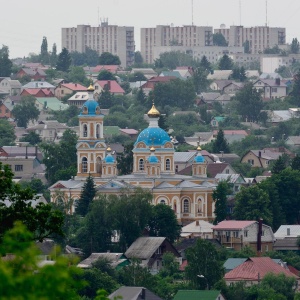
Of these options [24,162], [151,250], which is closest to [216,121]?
[24,162]

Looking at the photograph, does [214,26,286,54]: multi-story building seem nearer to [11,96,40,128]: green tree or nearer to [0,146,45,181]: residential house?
[11,96,40,128]: green tree

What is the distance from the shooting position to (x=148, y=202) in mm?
48000

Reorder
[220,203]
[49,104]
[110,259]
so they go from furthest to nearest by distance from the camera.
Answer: [49,104] < [220,203] < [110,259]

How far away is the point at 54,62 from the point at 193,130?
3511cm

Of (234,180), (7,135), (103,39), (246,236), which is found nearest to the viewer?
(246,236)

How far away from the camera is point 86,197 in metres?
51.8

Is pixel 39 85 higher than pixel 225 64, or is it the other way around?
pixel 225 64

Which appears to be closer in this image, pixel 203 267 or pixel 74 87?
pixel 203 267

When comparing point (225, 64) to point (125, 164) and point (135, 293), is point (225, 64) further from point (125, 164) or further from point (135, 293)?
point (135, 293)

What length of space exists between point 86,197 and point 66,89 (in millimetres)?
47599

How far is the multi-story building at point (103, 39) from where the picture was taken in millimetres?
138750

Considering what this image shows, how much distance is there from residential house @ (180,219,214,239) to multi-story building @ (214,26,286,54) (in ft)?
313

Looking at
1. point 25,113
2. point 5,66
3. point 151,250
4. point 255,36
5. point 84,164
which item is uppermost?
point 255,36

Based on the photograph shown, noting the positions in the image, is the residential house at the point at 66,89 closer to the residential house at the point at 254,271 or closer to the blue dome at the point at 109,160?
the blue dome at the point at 109,160
